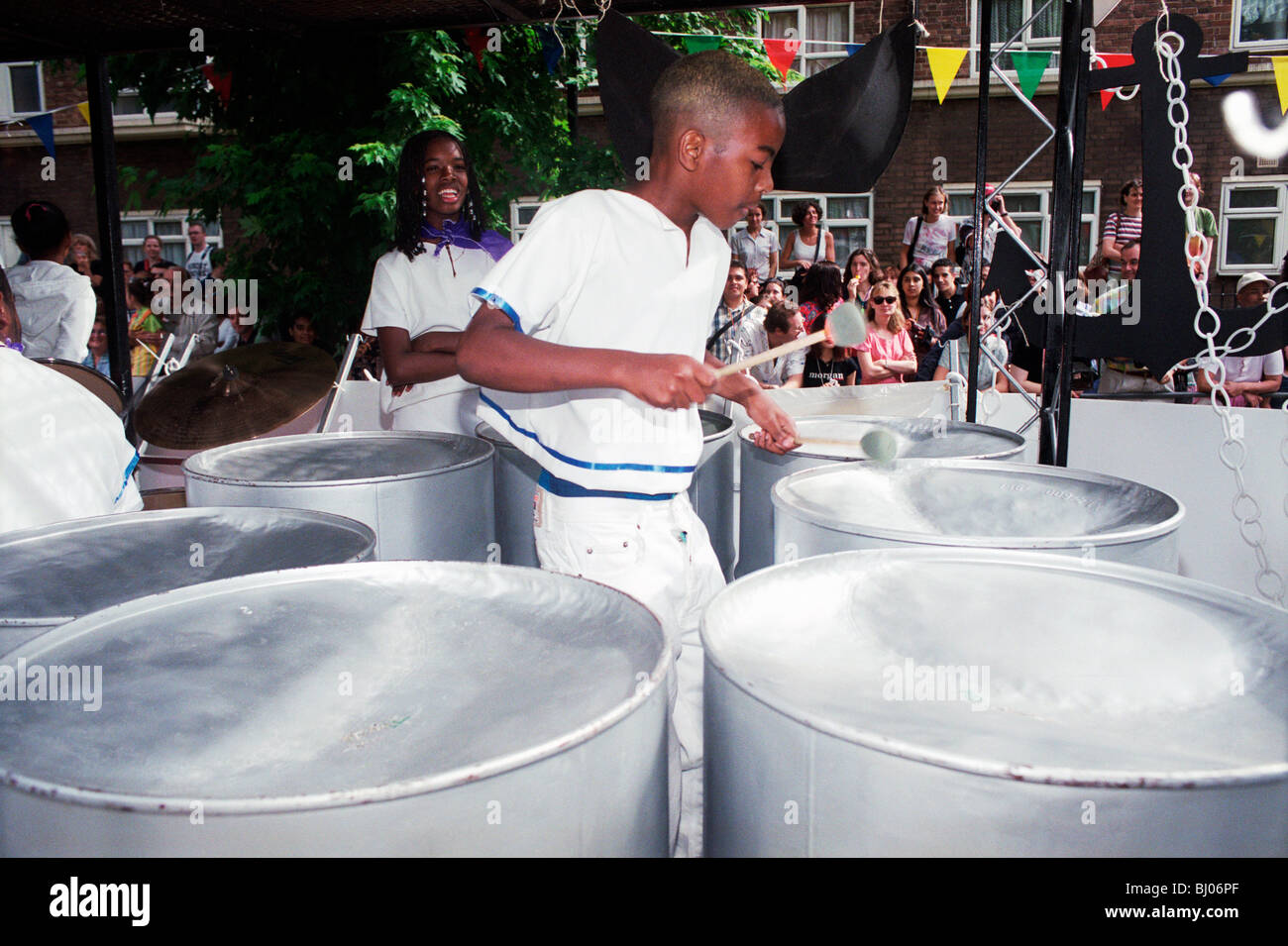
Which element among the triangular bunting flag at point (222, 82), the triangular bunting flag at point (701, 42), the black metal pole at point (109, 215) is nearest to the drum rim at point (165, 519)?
the black metal pole at point (109, 215)

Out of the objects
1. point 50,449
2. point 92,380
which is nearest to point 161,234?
point 92,380

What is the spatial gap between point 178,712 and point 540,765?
358 millimetres

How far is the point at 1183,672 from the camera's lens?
0.91m

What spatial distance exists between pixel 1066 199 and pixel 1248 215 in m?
8.50

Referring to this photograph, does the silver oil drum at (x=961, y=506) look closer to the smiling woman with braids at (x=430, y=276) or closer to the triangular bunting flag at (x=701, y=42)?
the smiling woman with braids at (x=430, y=276)

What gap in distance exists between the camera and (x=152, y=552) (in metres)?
1.34

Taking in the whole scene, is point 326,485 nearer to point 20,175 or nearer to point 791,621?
point 791,621

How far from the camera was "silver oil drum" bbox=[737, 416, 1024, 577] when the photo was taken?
1735 mm

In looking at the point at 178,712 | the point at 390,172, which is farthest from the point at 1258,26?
the point at 178,712

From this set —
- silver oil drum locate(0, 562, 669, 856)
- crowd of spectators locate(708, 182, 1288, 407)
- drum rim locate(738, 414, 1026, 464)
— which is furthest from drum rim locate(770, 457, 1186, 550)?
crowd of spectators locate(708, 182, 1288, 407)

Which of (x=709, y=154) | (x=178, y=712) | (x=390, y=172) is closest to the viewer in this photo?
(x=178, y=712)

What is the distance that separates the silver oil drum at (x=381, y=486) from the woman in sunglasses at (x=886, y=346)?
252cm

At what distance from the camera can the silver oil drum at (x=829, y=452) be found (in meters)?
1.74

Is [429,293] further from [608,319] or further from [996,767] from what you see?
[996,767]
